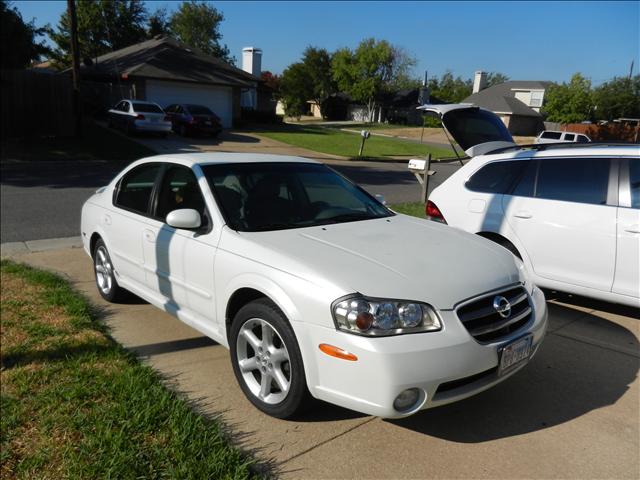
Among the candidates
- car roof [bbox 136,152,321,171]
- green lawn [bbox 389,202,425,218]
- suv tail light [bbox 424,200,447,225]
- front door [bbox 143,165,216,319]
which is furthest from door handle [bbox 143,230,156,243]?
green lawn [bbox 389,202,425,218]

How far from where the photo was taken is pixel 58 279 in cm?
574

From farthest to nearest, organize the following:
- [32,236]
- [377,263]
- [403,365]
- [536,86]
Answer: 1. [536,86]
2. [32,236]
3. [377,263]
4. [403,365]

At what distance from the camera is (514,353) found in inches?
119

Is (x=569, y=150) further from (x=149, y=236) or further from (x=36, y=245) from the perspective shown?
(x=36, y=245)

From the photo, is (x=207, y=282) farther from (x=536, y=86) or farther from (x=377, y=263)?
(x=536, y=86)

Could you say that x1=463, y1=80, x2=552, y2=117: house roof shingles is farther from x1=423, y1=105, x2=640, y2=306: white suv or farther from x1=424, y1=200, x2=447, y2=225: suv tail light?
x1=423, y1=105, x2=640, y2=306: white suv

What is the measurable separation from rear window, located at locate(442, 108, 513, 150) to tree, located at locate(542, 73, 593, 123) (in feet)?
127

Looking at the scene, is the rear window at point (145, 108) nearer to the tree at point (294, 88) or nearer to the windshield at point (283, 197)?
the windshield at point (283, 197)

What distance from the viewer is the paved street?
8.68 metres

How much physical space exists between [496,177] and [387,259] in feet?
9.98

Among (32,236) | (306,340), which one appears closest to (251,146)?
(32,236)

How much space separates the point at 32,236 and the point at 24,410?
5478 mm

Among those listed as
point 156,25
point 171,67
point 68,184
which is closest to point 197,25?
point 156,25

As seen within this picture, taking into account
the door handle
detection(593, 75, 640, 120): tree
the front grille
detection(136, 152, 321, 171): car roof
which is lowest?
the front grille
